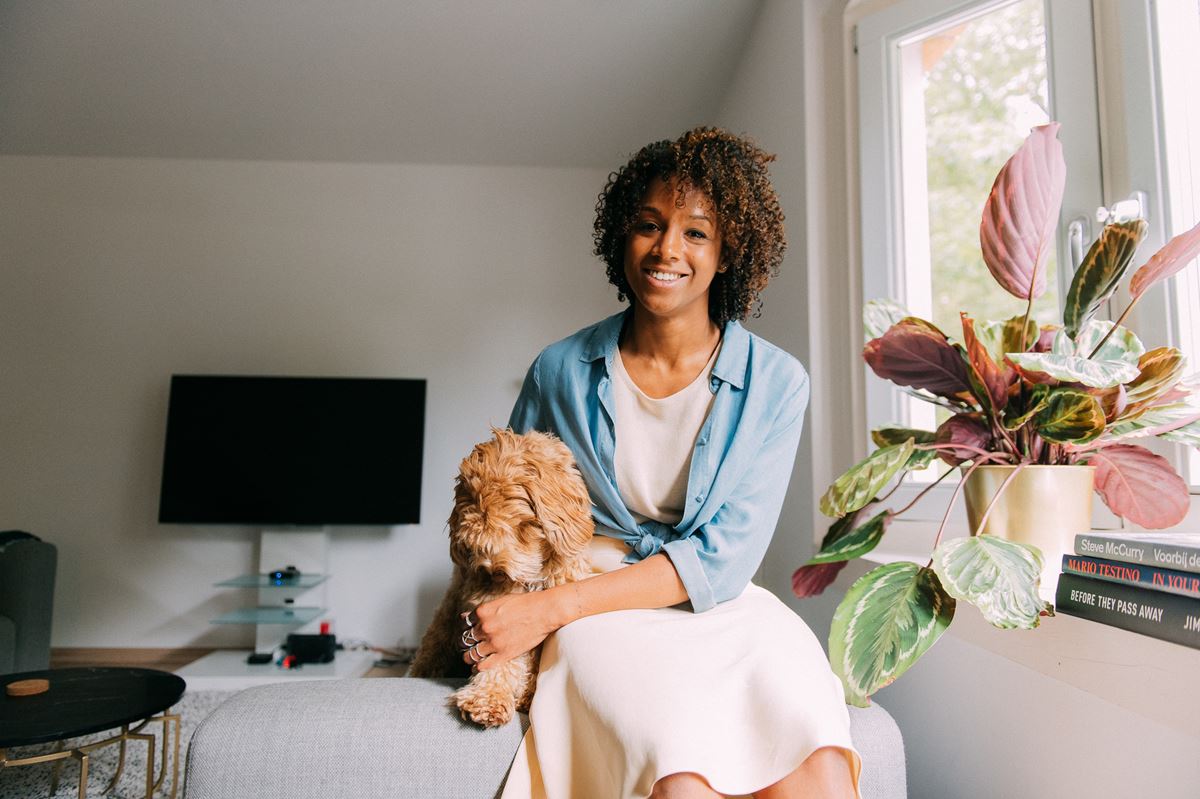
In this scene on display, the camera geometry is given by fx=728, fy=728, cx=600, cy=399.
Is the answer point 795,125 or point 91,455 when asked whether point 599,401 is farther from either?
point 91,455

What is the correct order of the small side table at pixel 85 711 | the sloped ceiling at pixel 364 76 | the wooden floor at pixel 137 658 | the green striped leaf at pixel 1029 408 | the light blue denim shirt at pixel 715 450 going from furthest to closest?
the wooden floor at pixel 137 658, the sloped ceiling at pixel 364 76, the small side table at pixel 85 711, the light blue denim shirt at pixel 715 450, the green striped leaf at pixel 1029 408

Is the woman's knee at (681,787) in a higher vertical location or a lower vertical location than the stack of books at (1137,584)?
lower

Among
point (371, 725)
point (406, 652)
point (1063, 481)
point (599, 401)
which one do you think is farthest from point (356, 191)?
point (1063, 481)

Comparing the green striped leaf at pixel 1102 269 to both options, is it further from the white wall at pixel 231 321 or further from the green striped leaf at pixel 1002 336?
the white wall at pixel 231 321

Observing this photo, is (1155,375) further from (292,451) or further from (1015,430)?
(292,451)

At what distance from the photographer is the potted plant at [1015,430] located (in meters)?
0.79

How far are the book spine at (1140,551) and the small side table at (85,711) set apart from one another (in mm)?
1928

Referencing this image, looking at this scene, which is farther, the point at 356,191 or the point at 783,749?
the point at 356,191

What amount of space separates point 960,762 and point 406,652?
3.45 m

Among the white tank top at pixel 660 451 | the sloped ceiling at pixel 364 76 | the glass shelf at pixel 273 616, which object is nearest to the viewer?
the white tank top at pixel 660 451

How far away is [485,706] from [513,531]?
234mm

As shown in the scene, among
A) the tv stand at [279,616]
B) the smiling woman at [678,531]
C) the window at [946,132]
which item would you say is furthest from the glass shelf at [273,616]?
the window at [946,132]

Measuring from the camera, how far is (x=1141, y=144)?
1.25 metres

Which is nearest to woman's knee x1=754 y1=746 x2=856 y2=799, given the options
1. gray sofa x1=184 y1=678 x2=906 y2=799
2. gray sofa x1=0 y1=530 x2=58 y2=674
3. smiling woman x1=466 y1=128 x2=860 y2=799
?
smiling woman x1=466 y1=128 x2=860 y2=799
